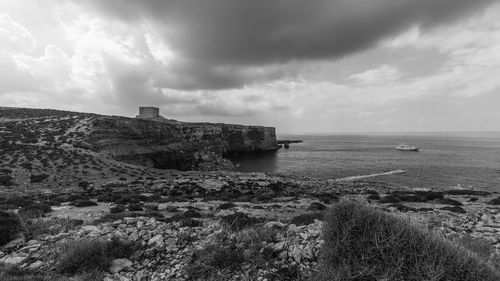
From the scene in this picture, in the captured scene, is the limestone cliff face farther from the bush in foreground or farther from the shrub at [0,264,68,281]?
the bush in foreground

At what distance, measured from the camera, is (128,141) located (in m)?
49.3

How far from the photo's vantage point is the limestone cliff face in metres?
45.8

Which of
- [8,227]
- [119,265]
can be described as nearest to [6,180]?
[8,227]

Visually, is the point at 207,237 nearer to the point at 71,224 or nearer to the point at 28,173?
the point at 71,224

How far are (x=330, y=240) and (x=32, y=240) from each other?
33.9ft

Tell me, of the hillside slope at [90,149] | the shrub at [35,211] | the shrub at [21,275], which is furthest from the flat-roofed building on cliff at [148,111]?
the shrub at [21,275]

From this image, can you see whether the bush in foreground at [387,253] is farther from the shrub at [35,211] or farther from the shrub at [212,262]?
the shrub at [35,211]

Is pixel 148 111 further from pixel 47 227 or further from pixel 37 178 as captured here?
pixel 47 227

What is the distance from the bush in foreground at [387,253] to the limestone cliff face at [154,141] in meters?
47.1

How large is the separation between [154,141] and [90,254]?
54597 mm

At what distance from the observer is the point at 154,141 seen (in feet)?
188

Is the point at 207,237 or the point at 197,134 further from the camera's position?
the point at 197,134

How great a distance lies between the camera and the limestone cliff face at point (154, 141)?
45844 mm

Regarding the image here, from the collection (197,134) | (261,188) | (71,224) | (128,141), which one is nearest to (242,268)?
(71,224)
